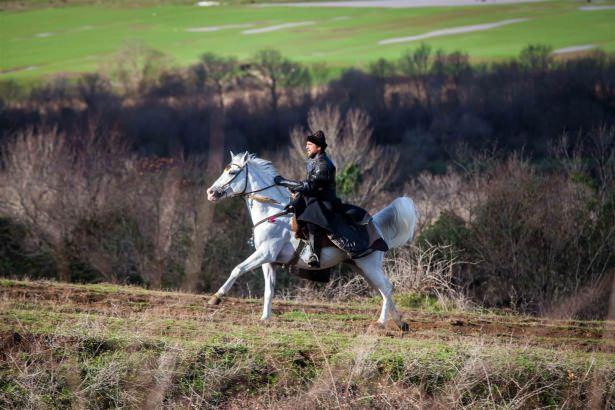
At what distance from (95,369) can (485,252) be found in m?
18.9

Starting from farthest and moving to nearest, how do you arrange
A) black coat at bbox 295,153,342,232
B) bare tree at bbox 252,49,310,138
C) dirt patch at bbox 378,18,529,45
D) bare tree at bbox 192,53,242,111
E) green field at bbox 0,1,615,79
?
bare tree at bbox 192,53,242,111, bare tree at bbox 252,49,310,138, dirt patch at bbox 378,18,529,45, green field at bbox 0,1,615,79, black coat at bbox 295,153,342,232

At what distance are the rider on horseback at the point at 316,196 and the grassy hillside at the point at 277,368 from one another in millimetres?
1573

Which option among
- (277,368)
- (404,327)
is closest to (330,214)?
(404,327)

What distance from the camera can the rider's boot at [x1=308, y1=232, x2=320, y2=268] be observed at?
14609mm

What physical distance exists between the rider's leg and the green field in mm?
54266

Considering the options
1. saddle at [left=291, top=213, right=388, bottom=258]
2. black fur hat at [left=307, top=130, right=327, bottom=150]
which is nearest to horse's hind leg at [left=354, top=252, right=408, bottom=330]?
saddle at [left=291, top=213, right=388, bottom=258]

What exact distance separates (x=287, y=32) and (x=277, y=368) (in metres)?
80.1

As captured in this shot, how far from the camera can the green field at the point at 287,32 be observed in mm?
70625

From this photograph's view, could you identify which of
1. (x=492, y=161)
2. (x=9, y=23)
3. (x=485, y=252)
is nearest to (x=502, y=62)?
(x=9, y=23)

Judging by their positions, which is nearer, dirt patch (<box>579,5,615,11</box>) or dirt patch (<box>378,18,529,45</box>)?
dirt patch (<box>579,5,615,11</box>)

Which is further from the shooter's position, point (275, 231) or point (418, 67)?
point (418, 67)

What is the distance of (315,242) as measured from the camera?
14641 mm

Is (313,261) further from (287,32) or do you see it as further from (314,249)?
(287,32)

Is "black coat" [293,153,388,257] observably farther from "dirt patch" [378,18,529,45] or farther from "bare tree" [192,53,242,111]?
"bare tree" [192,53,242,111]
